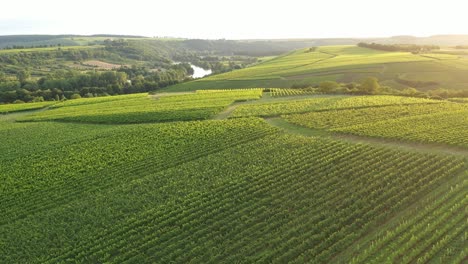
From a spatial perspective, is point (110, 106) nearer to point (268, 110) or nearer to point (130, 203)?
point (268, 110)

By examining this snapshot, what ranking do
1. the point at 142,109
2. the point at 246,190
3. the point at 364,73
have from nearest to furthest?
the point at 246,190
the point at 142,109
the point at 364,73

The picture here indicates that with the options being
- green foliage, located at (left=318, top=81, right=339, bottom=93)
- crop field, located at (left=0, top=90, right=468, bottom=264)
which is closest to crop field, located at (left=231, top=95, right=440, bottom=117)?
crop field, located at (left=0, top=90, right=468, bottom=264)

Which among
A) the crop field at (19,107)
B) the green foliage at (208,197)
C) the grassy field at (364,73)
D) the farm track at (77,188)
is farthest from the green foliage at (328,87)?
the crop field at (19,107)

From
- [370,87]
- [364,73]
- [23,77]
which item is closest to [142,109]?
[370,87]

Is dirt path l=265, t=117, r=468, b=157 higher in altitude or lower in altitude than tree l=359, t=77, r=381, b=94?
lower

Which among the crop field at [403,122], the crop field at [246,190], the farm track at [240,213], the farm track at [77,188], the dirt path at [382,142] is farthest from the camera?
the crop field at [403,122]

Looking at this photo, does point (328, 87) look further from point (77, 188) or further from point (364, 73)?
point (77, 188)

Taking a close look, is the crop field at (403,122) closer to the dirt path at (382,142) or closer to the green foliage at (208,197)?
the dirt path at (382,142)

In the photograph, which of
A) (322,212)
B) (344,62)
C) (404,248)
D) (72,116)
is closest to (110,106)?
(72,116)

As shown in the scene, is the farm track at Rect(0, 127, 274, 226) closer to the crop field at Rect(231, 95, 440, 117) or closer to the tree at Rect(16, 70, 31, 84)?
the crop field at Rect(231, 95, 440, 117)
